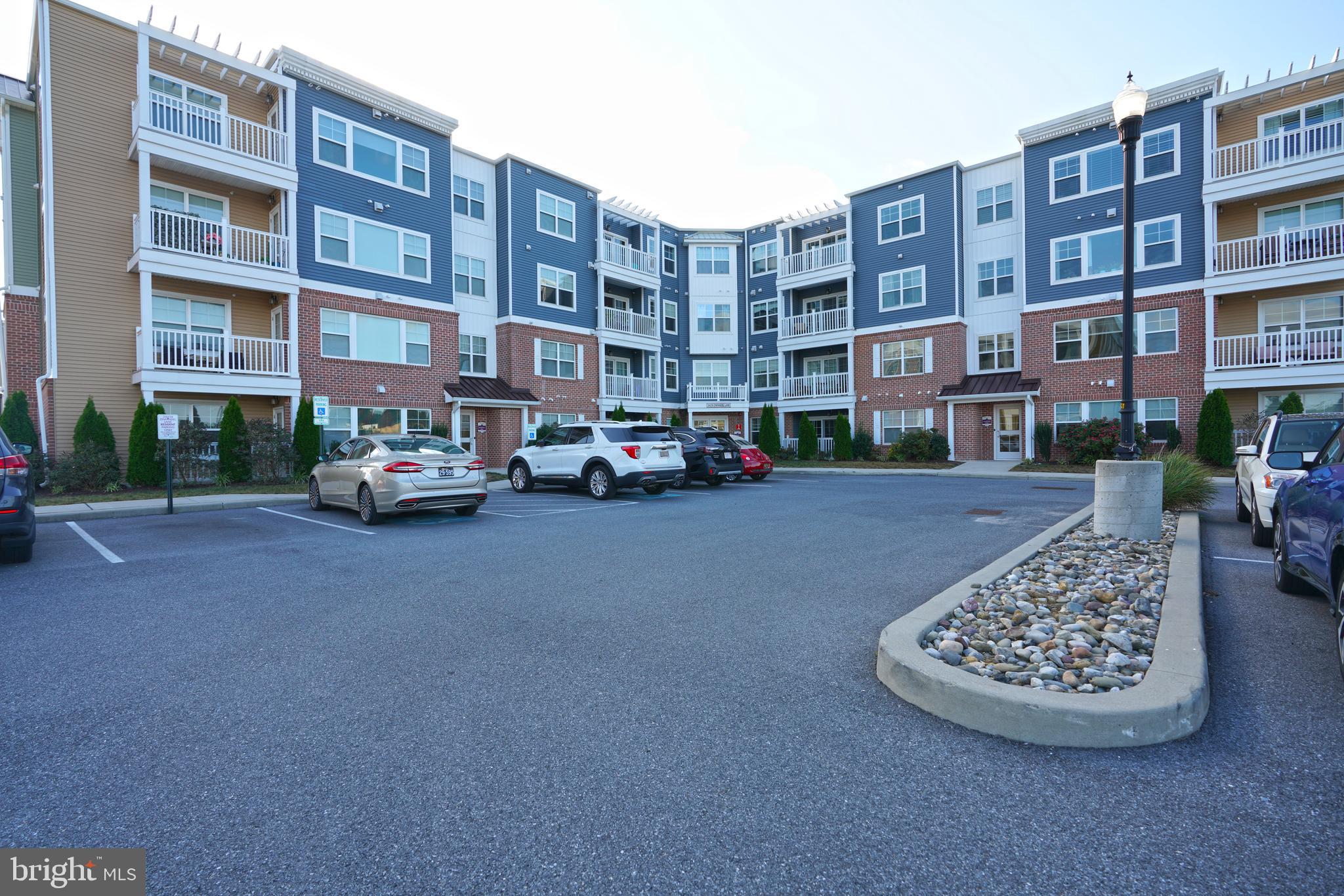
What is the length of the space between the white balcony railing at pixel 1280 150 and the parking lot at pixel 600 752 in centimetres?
2191

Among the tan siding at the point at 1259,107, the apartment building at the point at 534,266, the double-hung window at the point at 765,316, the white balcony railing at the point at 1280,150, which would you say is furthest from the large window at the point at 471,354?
the tan siding at the point at 1259,107

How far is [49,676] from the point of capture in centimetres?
413

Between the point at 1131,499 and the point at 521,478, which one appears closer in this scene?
the point at 1131,499

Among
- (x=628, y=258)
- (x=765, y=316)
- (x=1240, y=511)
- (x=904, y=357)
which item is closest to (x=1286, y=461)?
(x=1240, y=511)

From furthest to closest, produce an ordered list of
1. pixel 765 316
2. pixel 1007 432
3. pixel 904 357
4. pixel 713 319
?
pixel 713 319, pixel 765 316, pixel 904 357, pixel 1007 432

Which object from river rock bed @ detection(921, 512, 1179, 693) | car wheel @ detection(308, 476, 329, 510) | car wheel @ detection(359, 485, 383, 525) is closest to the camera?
river rock bed @ detection(921, 512, 1179, 693)

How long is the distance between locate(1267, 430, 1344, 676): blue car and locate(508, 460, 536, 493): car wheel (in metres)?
13.9

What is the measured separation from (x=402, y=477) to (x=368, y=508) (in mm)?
882

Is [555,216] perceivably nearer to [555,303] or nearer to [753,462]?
[555,303]

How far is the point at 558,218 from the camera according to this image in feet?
91.4

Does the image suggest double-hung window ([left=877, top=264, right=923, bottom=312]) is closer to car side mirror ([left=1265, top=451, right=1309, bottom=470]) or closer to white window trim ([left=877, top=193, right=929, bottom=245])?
white window trim ([left=877, top=193, right=929, bottom=245])

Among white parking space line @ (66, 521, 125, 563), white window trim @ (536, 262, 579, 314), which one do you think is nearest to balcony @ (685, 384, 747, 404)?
white window trim @ (536, 262, 579, 314)

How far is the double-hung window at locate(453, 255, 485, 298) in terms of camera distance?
25.0 meters

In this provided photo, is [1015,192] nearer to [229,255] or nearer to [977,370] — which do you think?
[977,370]
